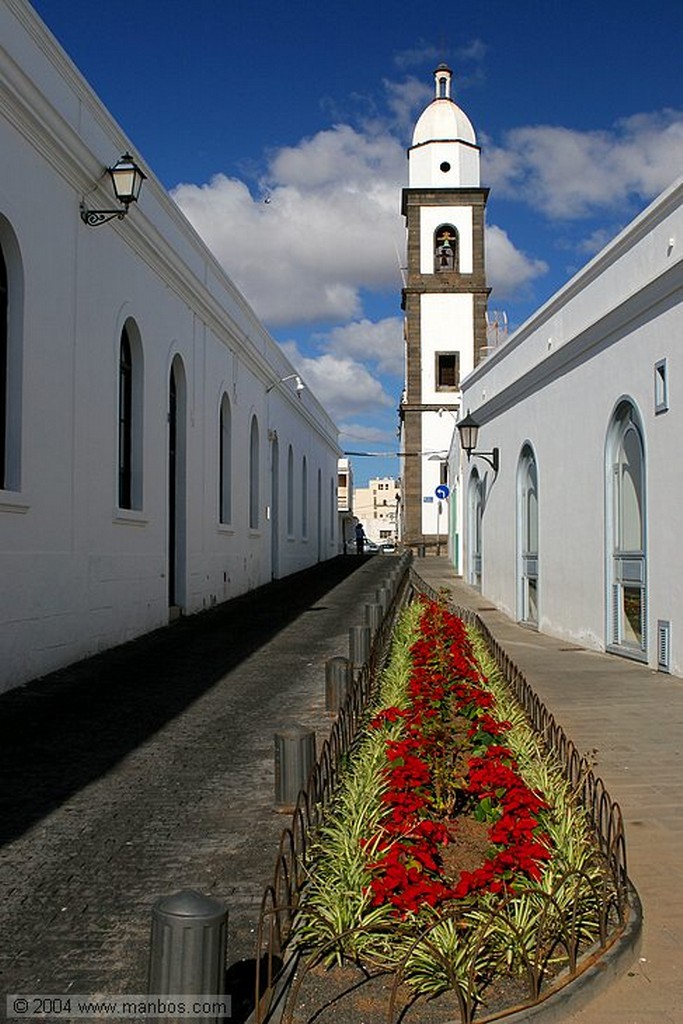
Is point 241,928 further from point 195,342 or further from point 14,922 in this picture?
point 195,342

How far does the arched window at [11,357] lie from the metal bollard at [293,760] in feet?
17.9

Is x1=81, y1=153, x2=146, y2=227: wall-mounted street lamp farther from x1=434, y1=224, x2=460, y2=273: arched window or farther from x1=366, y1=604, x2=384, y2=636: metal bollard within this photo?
x1=434, y1=224, x2=460, y2=273: arched window

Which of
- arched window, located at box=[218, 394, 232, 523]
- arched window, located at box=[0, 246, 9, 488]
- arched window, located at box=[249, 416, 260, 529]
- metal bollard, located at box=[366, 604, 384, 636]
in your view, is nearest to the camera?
arched window, located at box=[0, 246, 9, 488]

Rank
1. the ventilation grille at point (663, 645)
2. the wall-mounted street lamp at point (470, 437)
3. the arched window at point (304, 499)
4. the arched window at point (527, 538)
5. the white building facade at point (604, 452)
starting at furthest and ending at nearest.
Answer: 1. the arched window at point (304, 499)
2. the wall-mounted street lamp at point (470, 437)
3. the arched window at point (527, 538)
4. the ventilation grille at point (663, 645)
5. the white building facade at point (604, 452)

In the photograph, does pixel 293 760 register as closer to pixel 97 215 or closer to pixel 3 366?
pixel 3 366

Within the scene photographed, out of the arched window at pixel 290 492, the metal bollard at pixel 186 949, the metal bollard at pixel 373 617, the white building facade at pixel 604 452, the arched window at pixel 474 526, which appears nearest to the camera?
the metal bollard at pixel 186 949

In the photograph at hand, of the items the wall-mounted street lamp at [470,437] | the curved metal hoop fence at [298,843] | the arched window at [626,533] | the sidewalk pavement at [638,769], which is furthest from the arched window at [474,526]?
the curved metal hoop fence at [298,843]

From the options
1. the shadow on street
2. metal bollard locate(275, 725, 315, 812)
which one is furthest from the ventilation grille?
metal bollard locate(275, 725, 315, 812)

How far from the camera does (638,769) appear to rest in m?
7.29

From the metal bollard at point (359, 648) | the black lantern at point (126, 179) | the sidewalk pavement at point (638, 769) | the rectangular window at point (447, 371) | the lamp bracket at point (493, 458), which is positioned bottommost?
the sidewalk pavement at point (638, 769)

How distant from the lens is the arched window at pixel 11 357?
33.1 feet

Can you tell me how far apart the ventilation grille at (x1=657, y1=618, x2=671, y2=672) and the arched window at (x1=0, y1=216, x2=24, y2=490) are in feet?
22.9

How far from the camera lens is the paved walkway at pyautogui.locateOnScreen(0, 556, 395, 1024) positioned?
13.8 feet

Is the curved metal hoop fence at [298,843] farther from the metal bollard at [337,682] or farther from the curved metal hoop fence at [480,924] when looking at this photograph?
the metal bollard at [337,682]
